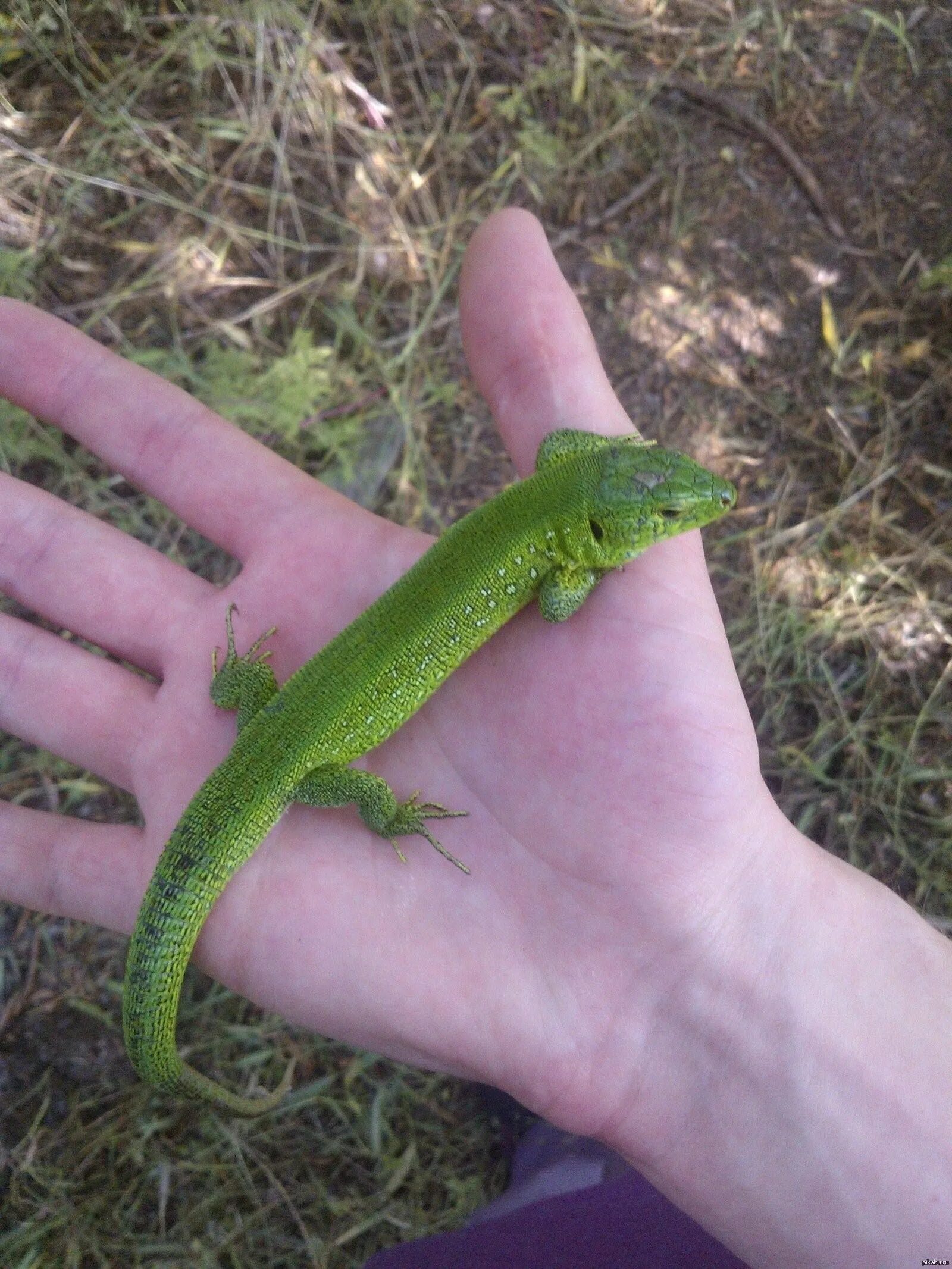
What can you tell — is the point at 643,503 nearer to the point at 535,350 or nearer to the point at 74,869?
the point at 535,350

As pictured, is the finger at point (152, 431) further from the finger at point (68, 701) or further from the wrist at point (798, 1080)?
the wrist at point (798, 1080)

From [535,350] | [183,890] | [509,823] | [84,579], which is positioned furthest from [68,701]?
[535,350]

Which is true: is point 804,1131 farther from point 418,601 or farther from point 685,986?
point 418,601

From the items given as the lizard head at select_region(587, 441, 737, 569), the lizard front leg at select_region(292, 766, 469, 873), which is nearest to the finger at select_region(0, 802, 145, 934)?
the lizard front leg at select_region(292, 766, 469, 873)

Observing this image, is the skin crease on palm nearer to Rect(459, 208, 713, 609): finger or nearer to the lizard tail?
Rect(459, 208, 713, 609): finger

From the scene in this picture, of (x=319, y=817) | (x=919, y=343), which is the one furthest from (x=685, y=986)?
(x=919, y=343)
